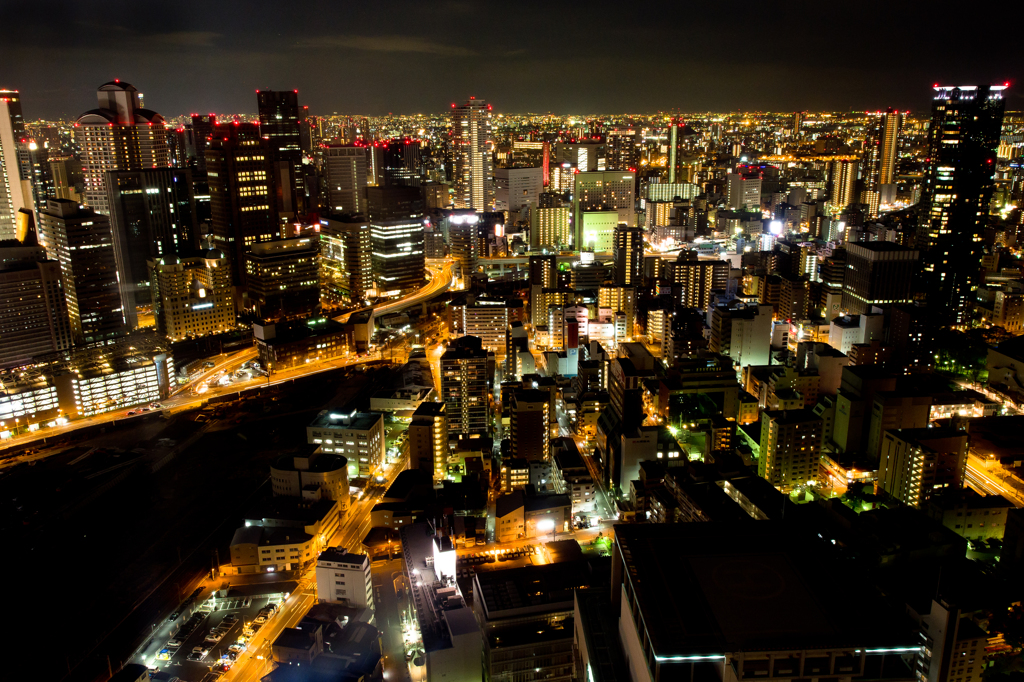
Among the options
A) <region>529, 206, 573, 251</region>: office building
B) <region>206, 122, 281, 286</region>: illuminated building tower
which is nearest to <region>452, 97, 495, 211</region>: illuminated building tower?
<region>529, 206, 573, 251</region>: office building

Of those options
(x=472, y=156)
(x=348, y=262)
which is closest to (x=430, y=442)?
(x=348, y=262)

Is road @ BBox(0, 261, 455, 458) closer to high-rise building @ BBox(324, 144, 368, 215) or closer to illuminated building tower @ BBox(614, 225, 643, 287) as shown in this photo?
illuminated building tower @ BBox(614, 225, 643, 287)

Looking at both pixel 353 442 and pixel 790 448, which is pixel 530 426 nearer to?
pixel 353 442

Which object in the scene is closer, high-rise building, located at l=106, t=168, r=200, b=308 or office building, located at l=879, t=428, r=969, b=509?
office building, located at l=879, t=428, r=969, b=509

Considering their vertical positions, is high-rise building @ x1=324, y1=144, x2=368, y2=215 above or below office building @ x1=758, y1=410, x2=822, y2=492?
above

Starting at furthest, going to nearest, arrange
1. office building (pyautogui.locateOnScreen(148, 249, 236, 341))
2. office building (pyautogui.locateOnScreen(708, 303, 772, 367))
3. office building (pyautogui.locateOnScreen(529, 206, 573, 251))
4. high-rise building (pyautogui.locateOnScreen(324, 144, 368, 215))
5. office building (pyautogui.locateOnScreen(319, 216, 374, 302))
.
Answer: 1. high-rise building (pyautogui.locateOnScreen(324, 144, 368, 215))
2. office building (pyautogui.locateOnScreen(529, 206, 573, 251))
3. office building (pyautogui.locateOnScreen(319, 216, 374, 302))
4. office building (pyautogui.locateOnScreen(148, 249, 236, 341))
5. office building (pyautogui.locateOnScreen(708, 303, 772, 367))

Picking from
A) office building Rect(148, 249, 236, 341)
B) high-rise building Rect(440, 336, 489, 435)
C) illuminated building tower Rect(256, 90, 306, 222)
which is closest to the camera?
high-rise building Rect(440, 336, 489, 435)

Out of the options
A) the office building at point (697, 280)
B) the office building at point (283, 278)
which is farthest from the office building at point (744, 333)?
the office building at point (283, 278)
